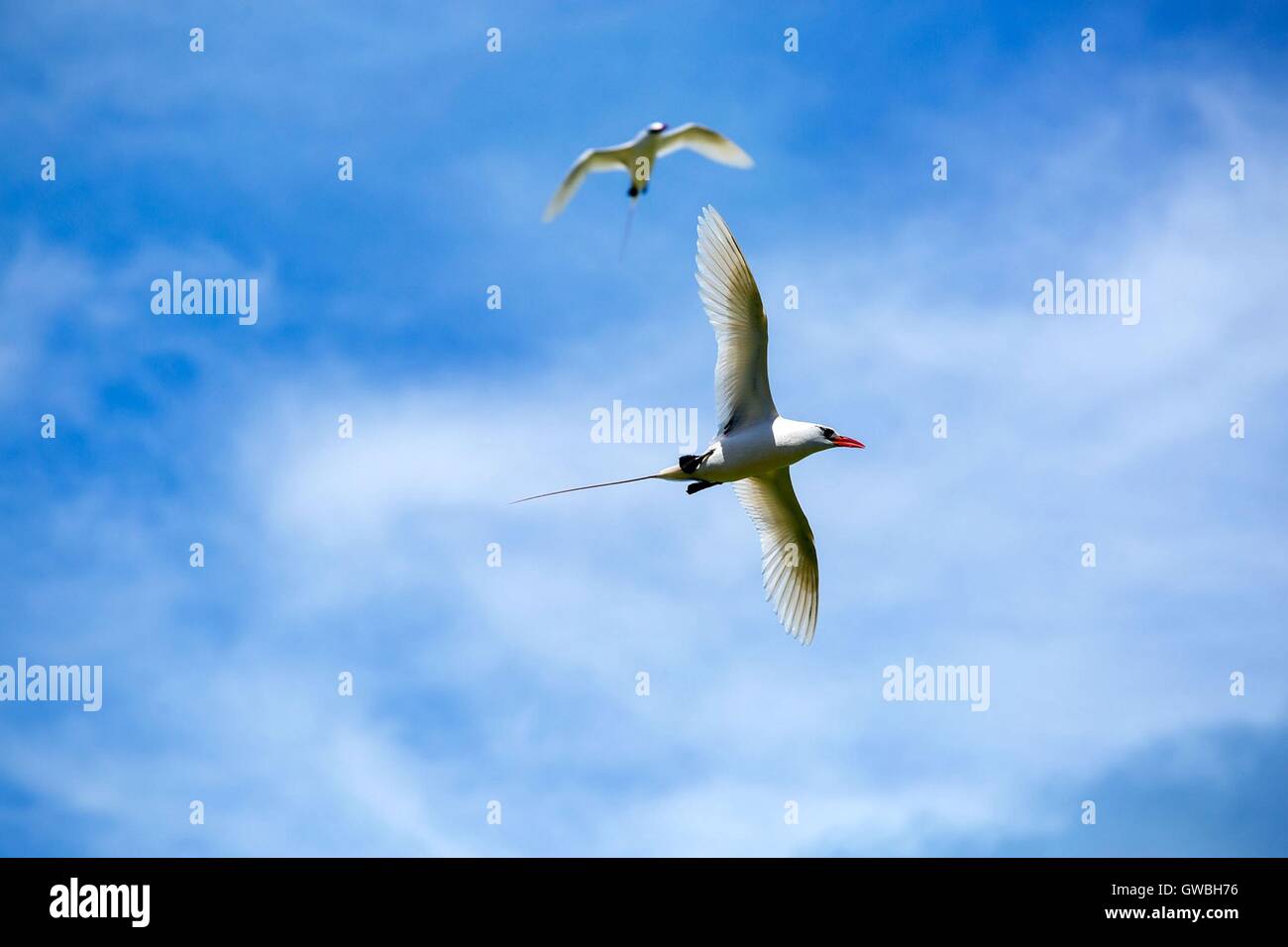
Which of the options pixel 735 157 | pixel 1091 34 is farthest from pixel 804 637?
pixel 1091 34

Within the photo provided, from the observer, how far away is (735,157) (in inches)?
749

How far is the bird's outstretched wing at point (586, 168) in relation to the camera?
54.7 feet

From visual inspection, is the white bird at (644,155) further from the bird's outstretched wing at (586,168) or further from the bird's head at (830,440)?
the bird's head at (830,440)

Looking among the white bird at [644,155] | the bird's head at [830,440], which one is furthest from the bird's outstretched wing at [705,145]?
the bird's head at [830,440]

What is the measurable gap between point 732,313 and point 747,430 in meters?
1.82

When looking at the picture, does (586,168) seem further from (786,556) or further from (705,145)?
(786,556)

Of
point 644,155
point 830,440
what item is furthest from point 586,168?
point 830,440

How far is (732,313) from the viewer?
1984 cm

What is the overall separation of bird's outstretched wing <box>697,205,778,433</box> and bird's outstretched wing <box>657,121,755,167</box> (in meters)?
0.95

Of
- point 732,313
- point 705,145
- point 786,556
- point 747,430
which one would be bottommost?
point 786,556

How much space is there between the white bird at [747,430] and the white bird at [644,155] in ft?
3.56

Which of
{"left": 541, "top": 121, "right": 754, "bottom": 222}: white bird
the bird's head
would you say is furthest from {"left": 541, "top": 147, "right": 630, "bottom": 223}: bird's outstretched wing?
the bird's head

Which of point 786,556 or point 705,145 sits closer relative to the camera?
point 705,145
